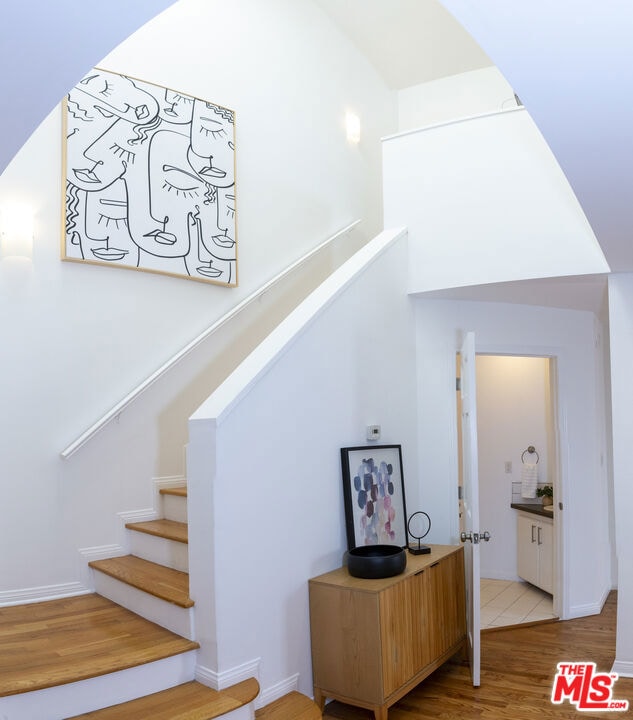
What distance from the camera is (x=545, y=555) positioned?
6.00 metres

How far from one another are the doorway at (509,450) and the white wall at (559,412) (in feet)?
2.20

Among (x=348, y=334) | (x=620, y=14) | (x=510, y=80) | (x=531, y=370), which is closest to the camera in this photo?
(x=620, y=14)

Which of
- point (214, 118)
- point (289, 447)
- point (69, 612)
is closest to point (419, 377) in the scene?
point (289, 447)

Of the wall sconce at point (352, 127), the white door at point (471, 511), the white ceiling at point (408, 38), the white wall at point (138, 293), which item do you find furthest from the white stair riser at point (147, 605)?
the white ceiling at point (408, 38)

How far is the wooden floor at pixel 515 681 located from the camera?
3.68 meters

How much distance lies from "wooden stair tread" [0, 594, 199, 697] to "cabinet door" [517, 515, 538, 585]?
12.7 ft

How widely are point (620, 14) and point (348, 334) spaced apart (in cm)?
276

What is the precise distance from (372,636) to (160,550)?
1.35 metres

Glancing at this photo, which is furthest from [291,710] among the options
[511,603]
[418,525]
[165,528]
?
[511,603]

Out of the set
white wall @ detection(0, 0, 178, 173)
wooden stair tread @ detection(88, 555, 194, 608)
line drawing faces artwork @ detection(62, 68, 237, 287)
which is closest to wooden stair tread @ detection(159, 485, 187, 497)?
wooden stair tread @ detection(88, 555, 194, 608)

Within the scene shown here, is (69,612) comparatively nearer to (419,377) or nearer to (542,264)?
(419,377)

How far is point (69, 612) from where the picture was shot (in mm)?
3705

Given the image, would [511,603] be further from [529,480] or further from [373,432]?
[373,432]

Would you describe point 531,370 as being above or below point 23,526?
above
